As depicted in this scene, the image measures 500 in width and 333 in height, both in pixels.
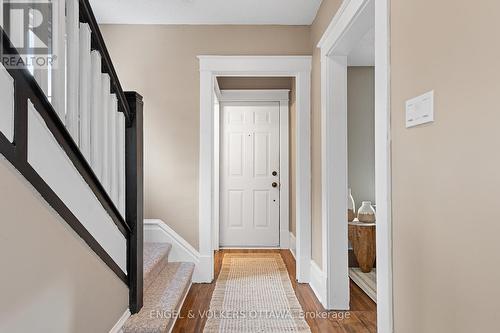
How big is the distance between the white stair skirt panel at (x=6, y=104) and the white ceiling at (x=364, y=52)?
351 cm

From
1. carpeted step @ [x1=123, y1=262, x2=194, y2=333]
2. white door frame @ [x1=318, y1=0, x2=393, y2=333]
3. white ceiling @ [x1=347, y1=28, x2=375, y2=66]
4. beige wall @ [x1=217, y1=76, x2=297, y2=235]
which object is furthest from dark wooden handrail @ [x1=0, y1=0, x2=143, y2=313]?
beige wall @ [x1=217, y1=76, x2=297, y2=235]

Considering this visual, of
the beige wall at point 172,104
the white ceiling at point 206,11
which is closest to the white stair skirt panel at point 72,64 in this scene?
the white ceiling at point 206,11

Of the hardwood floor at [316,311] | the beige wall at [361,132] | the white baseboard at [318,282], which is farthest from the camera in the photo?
the beige wall at [361,132]

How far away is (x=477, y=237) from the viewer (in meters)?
1.17

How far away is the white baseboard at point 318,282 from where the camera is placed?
3.14 meters

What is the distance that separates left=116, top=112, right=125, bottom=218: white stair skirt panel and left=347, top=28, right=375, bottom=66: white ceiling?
2796 mm

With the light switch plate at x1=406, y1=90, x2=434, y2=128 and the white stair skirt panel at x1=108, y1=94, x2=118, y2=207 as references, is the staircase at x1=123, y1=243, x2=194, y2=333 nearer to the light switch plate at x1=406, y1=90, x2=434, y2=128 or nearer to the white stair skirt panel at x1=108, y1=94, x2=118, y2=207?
the white stair skirt panel at x1=108, y1=94, x2=118, y2=207

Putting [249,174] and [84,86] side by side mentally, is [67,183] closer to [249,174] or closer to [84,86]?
[84,86]

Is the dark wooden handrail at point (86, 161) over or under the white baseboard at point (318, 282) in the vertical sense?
over

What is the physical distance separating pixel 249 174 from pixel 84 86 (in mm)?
3918

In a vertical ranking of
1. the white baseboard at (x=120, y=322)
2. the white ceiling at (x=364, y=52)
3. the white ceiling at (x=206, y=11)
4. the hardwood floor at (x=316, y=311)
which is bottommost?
the hardwood floor at (x=316, y=311)

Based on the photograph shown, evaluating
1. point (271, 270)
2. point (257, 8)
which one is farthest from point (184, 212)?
point (257, 8)

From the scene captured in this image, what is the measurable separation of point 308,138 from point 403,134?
2161 millimetres

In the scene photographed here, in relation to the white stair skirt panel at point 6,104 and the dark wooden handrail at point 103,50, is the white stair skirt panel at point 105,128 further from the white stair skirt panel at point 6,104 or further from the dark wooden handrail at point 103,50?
the white stair skirt panel at point 6,104
